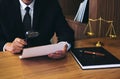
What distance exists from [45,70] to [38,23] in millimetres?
661

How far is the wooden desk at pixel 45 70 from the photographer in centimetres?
124

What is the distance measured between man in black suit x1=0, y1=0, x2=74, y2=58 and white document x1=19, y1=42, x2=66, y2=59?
0.31 metres

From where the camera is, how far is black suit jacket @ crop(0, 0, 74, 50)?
1823 millimetres

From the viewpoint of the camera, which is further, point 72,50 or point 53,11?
point 53,11

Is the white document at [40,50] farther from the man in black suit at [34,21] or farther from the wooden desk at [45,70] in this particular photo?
the man in black suit at [34,21]

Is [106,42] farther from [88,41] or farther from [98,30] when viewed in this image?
[98,30]

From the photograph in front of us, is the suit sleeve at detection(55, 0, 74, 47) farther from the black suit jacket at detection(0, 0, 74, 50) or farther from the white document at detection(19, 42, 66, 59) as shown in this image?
the white document at detection(19, 42, 66, 59)

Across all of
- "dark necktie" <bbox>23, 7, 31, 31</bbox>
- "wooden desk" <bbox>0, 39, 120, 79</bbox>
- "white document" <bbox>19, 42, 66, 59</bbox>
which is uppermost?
"dark necktie" <bbox>23, 7, 31, 31</bbox>

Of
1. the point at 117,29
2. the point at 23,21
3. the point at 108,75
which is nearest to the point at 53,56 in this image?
the point at 108,75

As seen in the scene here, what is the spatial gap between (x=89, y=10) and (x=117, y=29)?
325mm

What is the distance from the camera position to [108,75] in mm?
1261

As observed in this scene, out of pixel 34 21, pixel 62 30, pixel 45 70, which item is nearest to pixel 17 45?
pixel 45 70

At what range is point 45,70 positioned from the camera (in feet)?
4.29

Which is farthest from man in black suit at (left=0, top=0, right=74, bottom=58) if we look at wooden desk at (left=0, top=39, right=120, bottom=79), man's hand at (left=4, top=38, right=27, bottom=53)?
wooden desk at (left=0, top=39, right=120, bottom=79)
